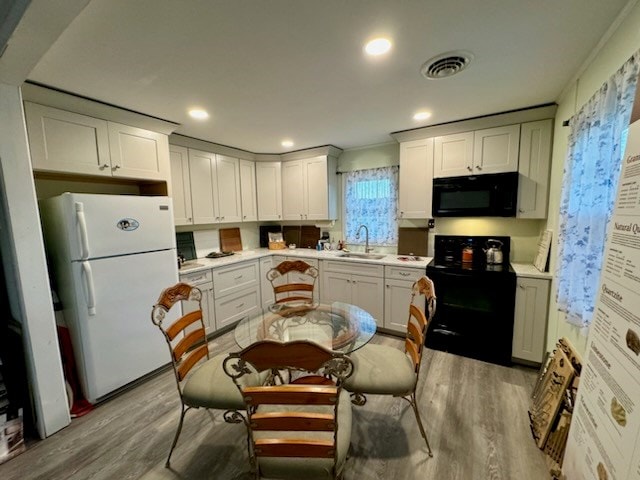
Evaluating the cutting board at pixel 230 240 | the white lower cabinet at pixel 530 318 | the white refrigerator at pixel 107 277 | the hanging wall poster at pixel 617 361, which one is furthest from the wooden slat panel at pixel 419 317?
the cutting board at pixel 230 240

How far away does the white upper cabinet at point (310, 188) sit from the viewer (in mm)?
3783

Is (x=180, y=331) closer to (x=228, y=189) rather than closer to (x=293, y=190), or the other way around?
(x=228, y=189)

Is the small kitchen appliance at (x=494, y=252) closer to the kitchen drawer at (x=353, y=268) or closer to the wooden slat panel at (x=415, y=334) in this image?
the kitchen drawer at (x=353, y=268)

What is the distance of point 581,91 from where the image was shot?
5.90 ft

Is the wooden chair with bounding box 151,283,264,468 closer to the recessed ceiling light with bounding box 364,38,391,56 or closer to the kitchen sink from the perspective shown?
the recessed ceiling light with bounding box 364,38,391,56

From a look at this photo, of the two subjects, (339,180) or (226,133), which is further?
(339,180)

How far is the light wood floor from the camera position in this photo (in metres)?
1.53

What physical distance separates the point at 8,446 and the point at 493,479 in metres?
2.87

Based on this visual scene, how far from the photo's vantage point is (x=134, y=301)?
7.41ft

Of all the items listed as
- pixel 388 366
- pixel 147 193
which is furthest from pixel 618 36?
pixel 147 193

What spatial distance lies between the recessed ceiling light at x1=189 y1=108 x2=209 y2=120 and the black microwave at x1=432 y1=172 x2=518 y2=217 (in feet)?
7.88

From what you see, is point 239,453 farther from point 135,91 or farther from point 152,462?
point 135,91

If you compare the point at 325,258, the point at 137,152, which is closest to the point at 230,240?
the point at 325,258

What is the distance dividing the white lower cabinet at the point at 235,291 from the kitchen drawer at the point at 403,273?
161 cm
